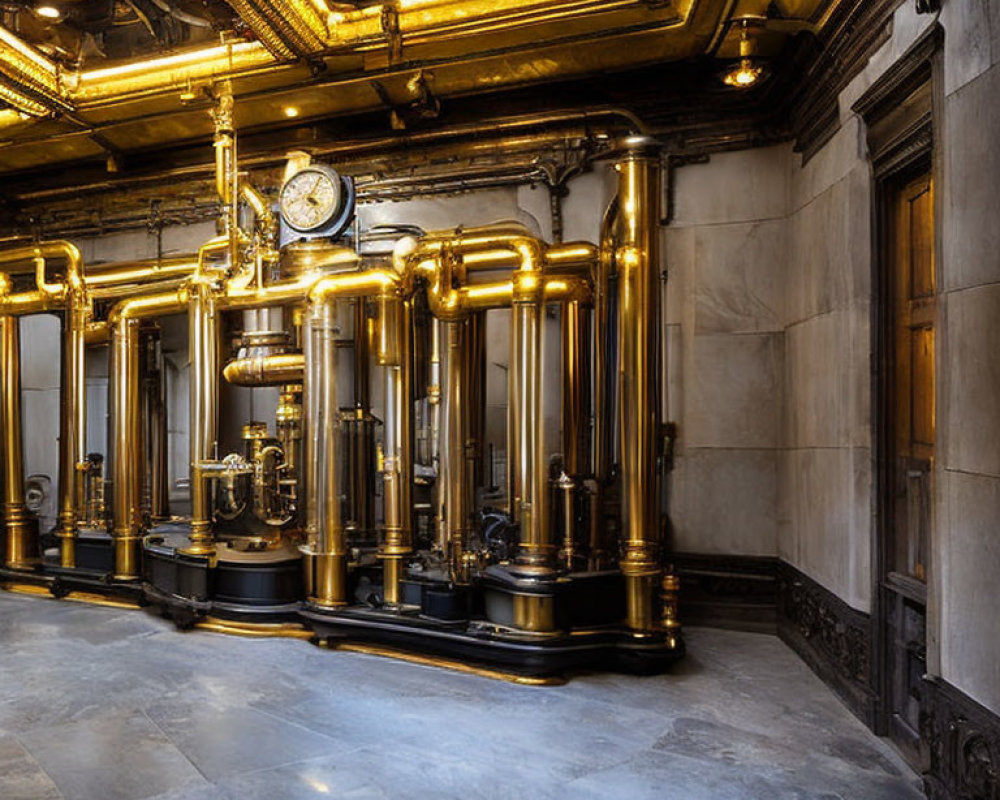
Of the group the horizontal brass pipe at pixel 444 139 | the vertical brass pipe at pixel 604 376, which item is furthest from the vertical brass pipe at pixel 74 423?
the vertical brass pipe at pixel 604 376

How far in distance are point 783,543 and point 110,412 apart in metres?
5.81

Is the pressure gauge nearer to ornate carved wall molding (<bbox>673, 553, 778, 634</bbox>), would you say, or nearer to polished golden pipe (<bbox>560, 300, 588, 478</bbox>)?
polished golden pipe (<bbox>560, 300, 588, 478</bbox>)

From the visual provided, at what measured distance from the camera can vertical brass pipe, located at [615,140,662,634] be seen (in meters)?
4.80

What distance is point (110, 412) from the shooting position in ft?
22.2

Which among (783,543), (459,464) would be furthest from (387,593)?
(783,543)

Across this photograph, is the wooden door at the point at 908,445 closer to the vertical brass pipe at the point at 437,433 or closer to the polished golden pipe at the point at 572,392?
the polished golden pipe at the point at 572,392

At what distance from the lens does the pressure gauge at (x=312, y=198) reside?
5820mm

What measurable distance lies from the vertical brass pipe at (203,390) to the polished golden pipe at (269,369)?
299 mm

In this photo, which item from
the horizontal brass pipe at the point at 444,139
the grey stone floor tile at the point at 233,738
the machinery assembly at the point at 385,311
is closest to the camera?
the grey stone floor tile at the point at 233,738

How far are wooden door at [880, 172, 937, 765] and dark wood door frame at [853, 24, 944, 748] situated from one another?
1 cm

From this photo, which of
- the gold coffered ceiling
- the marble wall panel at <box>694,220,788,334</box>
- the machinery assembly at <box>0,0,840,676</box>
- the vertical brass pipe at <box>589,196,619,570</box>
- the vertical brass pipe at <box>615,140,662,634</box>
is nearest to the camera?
the vertical brass pipe at <box>615,140,662,634</box>

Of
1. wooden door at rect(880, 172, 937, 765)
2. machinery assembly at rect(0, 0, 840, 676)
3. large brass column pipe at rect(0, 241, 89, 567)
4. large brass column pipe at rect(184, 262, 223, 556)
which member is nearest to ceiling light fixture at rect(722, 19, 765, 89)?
machinery assembly at rect(0, 0, 840, 676)

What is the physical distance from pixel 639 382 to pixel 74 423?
5.45 metres

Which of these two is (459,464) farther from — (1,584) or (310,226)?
(1,584)
